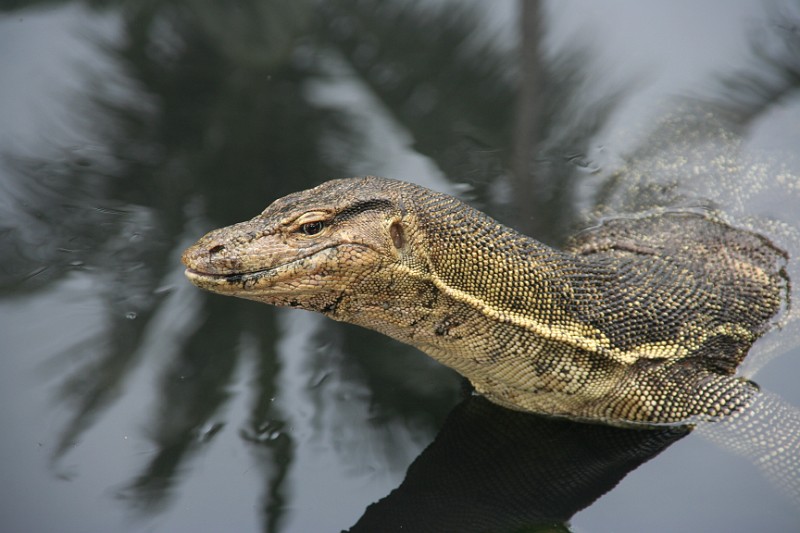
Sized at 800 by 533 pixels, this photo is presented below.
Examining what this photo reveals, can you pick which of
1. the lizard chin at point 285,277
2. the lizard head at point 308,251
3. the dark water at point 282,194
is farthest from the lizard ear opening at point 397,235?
the dark water at point 282,194

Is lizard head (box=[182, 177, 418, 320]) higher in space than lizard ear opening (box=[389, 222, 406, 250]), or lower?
lower

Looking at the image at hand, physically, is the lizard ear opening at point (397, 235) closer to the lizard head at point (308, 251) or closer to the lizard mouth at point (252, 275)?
the lizard head at point (308, 251)

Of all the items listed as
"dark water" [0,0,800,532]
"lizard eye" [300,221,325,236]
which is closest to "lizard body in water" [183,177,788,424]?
"lizard eye" [300,221,325,236]

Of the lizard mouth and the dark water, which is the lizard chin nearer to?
the lizard mouth

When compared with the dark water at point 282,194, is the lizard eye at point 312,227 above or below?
above

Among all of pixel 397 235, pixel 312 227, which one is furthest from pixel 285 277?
pixel 397 235

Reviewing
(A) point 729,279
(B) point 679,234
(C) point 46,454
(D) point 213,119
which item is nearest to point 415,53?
(D) point 213,119

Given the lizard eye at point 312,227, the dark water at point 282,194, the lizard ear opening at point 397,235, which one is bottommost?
the dark water at point 282,194

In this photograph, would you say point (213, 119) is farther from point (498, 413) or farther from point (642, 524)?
point (642, 524)
